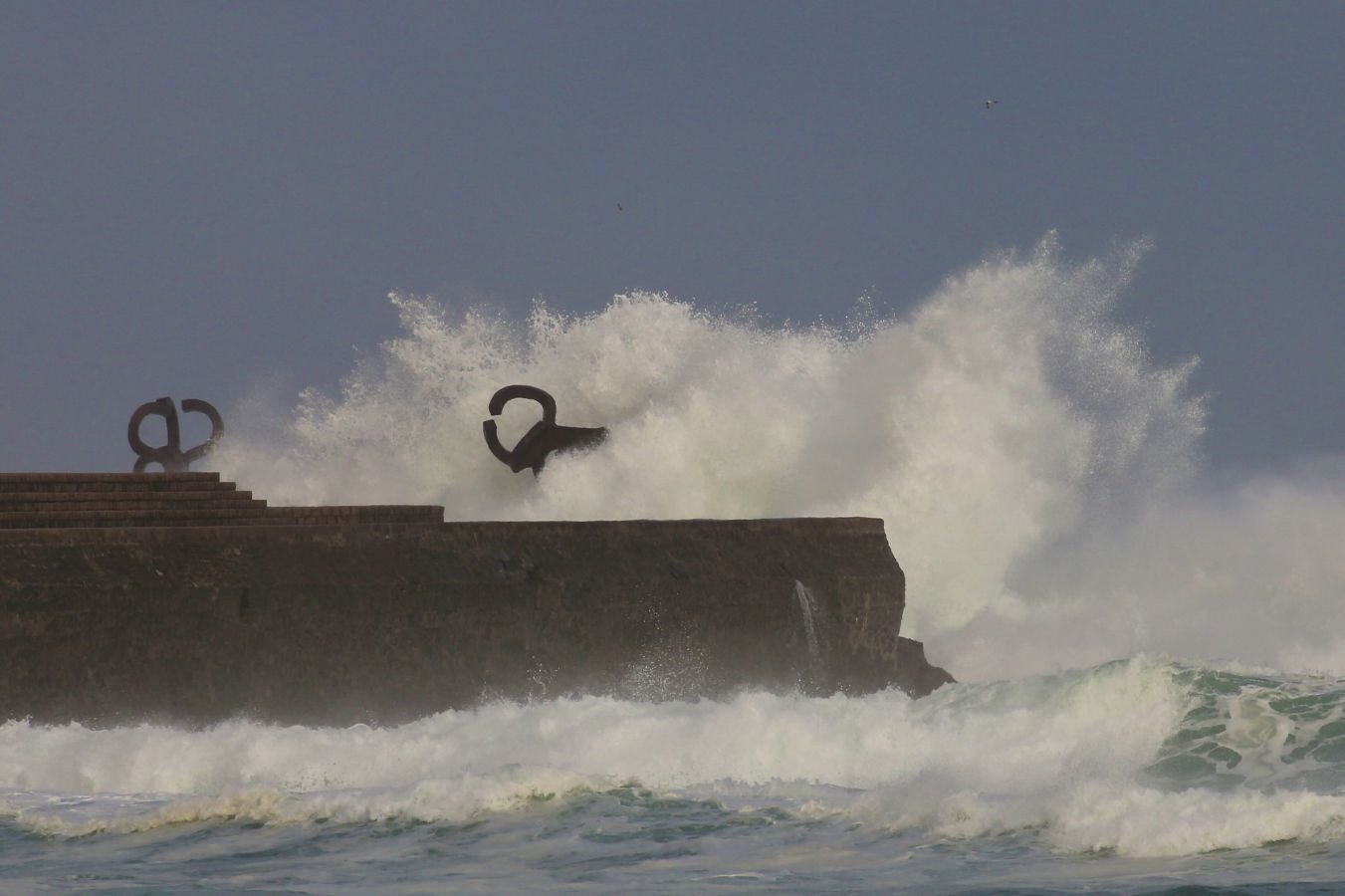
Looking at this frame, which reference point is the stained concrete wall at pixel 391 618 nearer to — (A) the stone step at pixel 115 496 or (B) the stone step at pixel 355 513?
(A) the stone step at pixel 115 496

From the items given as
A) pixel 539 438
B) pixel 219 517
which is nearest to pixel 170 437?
pixel 539 438

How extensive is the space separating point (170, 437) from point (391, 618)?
31.9 feet

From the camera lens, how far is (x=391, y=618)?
9109 millimetres

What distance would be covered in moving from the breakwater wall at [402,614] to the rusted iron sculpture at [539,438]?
168 inches

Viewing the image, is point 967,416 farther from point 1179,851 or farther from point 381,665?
point 1179,851

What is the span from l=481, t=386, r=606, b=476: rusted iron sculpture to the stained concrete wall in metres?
4.44

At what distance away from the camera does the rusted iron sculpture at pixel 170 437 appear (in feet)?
58.4

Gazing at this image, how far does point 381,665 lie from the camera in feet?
29.7

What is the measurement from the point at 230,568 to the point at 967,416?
7035 millimetres

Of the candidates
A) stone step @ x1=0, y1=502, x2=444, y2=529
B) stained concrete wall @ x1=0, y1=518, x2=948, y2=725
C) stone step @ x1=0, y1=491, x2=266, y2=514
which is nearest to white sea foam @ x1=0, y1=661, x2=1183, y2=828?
stained concrete wall @ x1=0, y1=518, x2=948, y2=725

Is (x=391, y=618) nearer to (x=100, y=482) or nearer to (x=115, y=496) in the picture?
(x=115, y=496)

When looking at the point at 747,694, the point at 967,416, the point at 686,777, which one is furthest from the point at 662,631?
the point at 967,416

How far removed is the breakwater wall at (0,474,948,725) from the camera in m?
8.84

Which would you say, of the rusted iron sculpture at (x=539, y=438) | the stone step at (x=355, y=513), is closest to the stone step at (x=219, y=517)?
the stone step at (x=355, y=513)
